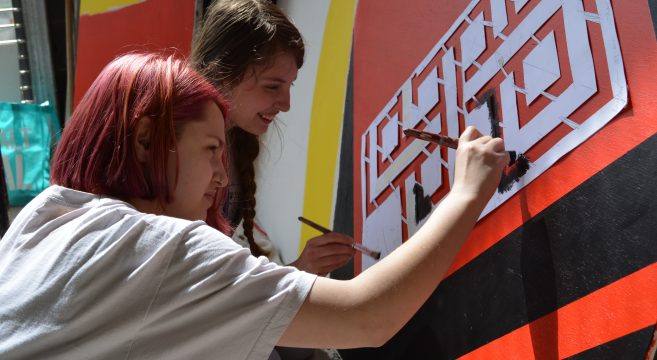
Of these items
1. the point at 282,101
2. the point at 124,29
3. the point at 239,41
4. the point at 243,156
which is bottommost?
the point at 243,156

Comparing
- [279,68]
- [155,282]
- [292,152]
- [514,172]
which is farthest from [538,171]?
[292,152]

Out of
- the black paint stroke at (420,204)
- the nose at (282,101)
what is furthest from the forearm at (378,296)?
the nose at (282,101)

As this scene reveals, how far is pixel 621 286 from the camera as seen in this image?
0.91 metres

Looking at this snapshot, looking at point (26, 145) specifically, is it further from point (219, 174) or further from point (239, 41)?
point (219, 174)

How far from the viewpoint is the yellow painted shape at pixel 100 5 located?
224cm

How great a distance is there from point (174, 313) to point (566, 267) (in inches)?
19.2

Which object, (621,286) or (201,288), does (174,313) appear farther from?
(621,286)

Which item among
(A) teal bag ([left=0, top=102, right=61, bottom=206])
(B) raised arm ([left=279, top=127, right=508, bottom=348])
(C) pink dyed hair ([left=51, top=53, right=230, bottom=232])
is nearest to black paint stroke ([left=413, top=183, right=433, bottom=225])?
(B) raised arm ([left=279, top=127, right=508, bottom=348])

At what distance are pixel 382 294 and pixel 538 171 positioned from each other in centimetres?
32

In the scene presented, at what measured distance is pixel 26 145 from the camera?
3.39 m

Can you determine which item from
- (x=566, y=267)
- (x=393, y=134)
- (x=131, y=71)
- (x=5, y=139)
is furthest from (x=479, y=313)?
(x=5, y=139)

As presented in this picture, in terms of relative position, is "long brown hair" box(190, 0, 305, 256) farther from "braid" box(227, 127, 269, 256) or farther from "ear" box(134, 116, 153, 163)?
"ear" box(134, 116, 153, 163)

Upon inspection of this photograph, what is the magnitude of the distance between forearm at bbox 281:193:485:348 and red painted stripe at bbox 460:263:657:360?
18 centimetres

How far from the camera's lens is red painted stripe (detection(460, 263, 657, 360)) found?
87cm
